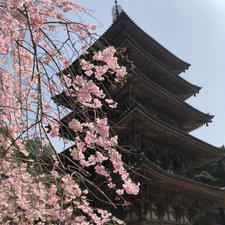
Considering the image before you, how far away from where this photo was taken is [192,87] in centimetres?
1044

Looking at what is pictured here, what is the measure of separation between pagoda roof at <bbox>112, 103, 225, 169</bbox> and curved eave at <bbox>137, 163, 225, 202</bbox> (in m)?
1.19

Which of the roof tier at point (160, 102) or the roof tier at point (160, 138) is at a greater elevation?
the roof tier at point (160, 102)

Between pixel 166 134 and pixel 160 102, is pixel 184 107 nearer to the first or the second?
pixel 160 102

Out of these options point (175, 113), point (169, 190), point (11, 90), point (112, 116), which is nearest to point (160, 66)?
point (175, 113)

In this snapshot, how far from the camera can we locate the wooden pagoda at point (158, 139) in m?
5.83

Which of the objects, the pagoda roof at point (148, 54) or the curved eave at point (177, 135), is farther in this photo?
the pagoda roof at point (148, 54)

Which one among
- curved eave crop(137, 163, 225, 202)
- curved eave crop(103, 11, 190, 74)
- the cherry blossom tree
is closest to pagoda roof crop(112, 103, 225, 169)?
curved eave crop(137, 163, 225, 202)

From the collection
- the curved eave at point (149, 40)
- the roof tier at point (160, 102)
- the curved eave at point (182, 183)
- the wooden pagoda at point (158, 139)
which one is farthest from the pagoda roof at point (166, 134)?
the curved eave at point (149, 40)

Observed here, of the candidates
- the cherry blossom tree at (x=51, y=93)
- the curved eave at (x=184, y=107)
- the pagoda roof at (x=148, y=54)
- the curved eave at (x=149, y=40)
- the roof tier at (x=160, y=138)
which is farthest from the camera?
the curved eave at (x=149, y=40)

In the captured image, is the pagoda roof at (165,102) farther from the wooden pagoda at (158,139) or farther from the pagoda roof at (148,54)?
Answer: the pagoda roof at (148,54)

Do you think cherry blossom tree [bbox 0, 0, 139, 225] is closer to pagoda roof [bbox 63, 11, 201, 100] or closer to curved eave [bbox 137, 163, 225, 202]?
curved eave [bbox 137, 163, 225, 202]

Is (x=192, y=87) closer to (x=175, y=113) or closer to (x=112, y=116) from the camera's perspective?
(x=175, y=113)

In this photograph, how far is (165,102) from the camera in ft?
27.8

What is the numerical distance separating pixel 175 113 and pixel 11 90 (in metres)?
7.27
